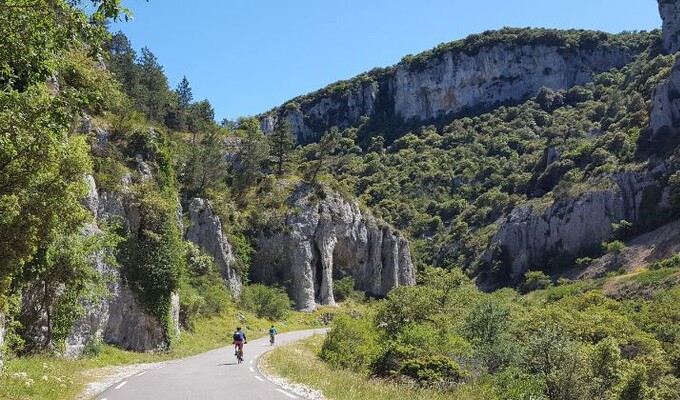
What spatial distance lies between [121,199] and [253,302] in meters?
24.6

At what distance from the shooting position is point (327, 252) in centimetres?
6562

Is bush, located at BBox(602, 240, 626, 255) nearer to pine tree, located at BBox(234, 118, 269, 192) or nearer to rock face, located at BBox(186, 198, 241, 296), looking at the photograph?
pine tree, located at BBox(234, 118, 269, 192)

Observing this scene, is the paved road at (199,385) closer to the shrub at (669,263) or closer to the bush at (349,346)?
the bush at (349,346)

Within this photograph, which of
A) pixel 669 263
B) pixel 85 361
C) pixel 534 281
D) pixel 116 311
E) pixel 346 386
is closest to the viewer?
pixel 346 386

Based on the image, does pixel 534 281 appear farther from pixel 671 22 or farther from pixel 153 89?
pixel 671 22

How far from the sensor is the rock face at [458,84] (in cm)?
17712

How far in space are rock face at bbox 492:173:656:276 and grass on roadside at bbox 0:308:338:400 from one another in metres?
67.0

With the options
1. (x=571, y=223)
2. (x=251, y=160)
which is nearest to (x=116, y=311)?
(x=251, y=160)

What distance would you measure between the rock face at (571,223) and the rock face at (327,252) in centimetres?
3671

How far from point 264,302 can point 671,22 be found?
13777 centimetres

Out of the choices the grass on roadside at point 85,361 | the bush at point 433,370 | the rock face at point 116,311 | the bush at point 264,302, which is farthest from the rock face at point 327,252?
the bush at point 433,370

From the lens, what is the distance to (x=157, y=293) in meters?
29.0

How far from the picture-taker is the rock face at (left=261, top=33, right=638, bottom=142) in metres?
177

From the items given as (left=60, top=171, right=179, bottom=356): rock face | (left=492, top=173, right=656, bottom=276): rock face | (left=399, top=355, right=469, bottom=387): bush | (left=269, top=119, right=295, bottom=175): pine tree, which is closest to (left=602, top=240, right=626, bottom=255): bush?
(left=492, top=173, right=656, bottom=276): rock face
